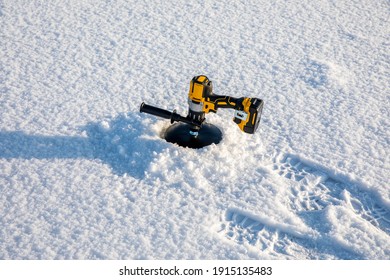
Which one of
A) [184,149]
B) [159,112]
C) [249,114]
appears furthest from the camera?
[184,149]

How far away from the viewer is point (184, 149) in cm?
283

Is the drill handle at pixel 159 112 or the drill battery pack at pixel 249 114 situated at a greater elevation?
the drill battery pack at pixel 249 114

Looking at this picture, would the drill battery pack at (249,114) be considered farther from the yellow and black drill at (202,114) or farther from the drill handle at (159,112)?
the drill handle at (159,112)

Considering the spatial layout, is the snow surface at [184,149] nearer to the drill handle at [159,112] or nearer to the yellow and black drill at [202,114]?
the yellow and black drill at [202,114]

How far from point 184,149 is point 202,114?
27cm

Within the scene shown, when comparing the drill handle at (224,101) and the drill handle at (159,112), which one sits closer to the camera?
the drill handle at (224,101)

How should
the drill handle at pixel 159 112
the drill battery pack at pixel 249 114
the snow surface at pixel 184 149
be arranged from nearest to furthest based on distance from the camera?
the snow surface at pixel 184 149 → the drill battery pack at pixel 249 114 → the drill handle at pixel 159 112

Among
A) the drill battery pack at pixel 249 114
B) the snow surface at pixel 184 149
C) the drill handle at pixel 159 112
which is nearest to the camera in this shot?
the snow surface at pixel 184 149

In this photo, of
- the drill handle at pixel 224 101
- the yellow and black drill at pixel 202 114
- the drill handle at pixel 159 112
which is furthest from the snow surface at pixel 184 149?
the drill handle at pixel 224 101

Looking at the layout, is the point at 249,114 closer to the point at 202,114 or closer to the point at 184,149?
the point at 202,114

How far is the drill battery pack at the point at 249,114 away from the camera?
253cm

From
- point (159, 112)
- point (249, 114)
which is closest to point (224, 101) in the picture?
point (249, 114)

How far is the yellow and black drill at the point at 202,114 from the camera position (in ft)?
8.41

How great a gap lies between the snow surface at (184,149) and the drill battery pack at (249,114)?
31 centimetres
